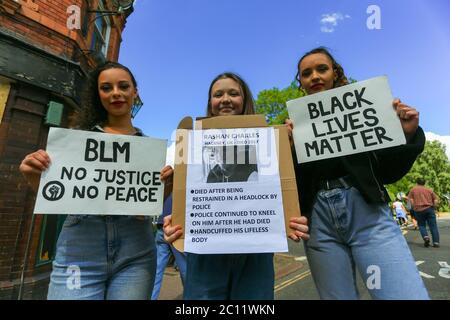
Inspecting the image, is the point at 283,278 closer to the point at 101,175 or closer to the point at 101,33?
the point at 101,175

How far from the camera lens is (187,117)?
1.75 metres

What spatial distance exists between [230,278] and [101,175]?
0.99 meters

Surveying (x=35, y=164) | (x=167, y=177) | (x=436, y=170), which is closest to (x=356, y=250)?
(x=167, y=177)

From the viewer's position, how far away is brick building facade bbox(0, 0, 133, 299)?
174 inches

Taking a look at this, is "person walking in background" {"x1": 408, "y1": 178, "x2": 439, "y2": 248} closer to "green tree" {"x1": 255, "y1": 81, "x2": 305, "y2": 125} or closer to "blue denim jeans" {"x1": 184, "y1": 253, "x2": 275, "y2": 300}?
"blue denim jeans" {"x1": 184, "y1": 253, "x2": 275, "y2": 300}

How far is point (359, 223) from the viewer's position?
5.52ft

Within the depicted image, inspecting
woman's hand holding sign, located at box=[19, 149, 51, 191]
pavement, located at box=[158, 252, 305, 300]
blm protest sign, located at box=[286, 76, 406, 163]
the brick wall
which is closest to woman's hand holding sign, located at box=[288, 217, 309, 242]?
blm protest sign, located at box=[286, 76, 406, 163]

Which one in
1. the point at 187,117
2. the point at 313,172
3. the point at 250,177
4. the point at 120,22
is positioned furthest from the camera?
the point at 120,22

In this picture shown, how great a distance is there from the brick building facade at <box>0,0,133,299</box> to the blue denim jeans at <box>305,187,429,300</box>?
4073 mm

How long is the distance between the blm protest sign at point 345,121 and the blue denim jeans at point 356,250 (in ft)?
0.91

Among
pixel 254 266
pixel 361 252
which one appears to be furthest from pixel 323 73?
pixel 254 266

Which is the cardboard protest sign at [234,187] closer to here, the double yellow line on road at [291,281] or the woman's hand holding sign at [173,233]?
the woman's hand holding sign at [173,233]
